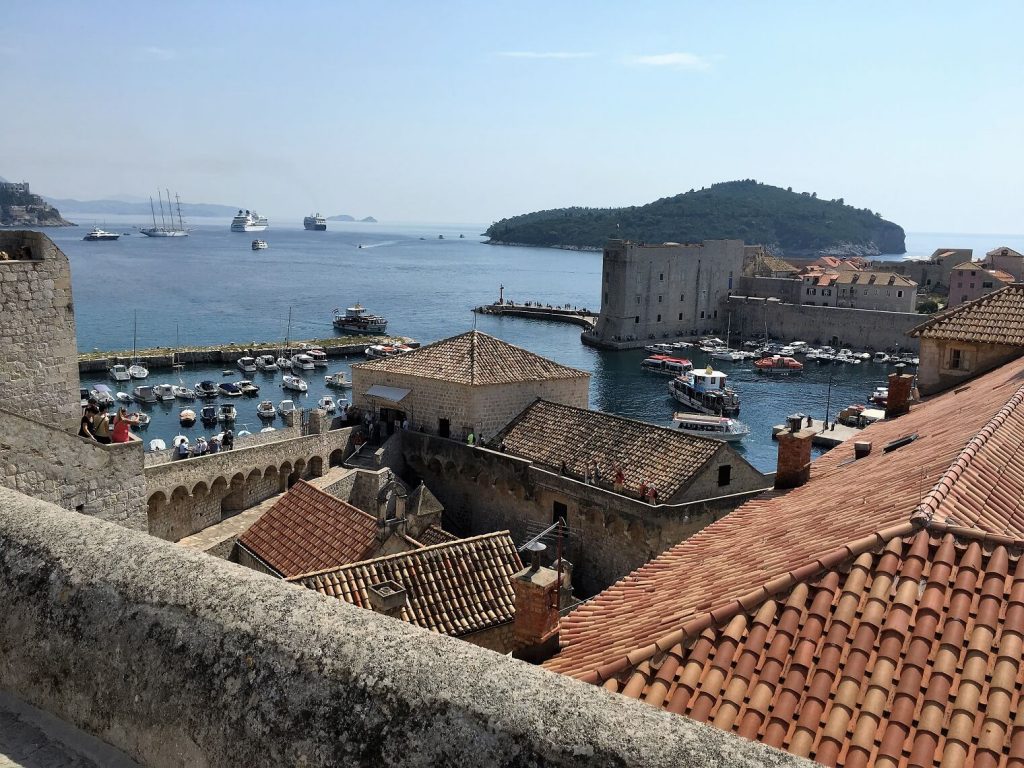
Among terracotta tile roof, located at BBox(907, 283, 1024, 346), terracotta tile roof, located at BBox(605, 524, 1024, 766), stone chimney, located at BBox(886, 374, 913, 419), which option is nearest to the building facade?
terracotta tile roof, located at BBox(907, 283, 1024, 346)

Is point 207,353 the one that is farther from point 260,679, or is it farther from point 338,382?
point 260,679

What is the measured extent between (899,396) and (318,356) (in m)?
61.9

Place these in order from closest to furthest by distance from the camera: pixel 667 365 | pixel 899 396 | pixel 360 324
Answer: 1. pixel 899 396
2. pixel 667 365
3. pixel 360 324

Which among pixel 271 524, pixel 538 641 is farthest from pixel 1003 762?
pixel 271 524

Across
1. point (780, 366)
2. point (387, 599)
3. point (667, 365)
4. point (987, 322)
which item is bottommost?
point (667, 365)

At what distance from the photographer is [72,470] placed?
11.0 m

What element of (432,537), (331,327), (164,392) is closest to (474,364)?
(432,537)

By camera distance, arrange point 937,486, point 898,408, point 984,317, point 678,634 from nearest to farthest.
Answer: point 678,634, point 937,486, point 898,408, point 984,317

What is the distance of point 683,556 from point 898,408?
443 inches

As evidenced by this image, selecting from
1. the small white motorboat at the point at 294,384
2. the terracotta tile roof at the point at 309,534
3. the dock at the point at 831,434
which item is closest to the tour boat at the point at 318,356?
the small white motorboat at the point at 294,384

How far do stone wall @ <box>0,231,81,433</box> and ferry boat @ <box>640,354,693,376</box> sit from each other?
6434 cm

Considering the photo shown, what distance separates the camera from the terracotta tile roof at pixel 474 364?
27.7 m

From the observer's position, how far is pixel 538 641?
362 inches

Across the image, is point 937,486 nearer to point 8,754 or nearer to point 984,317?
point 8,754
